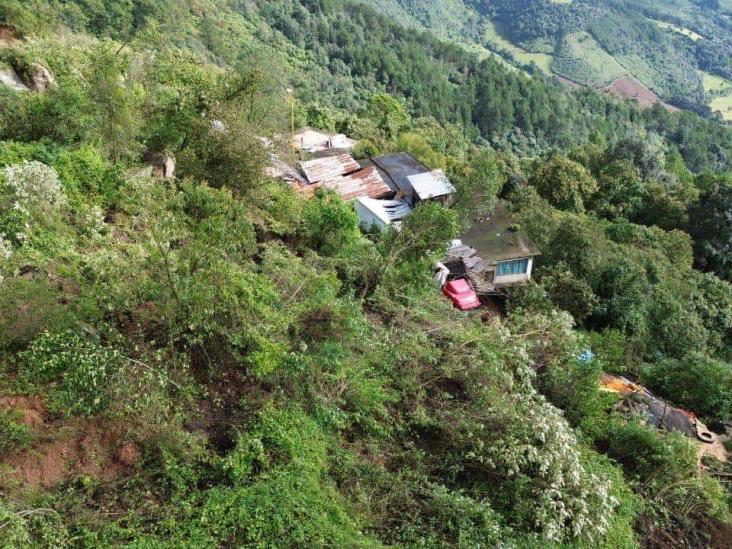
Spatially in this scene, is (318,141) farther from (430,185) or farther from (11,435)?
(11,435)

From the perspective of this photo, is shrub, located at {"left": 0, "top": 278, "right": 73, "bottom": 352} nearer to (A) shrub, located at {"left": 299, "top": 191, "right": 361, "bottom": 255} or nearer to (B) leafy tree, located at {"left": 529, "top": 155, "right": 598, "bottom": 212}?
(A) shrub, located at {"left": 299, "top": 191, "right": 361, "bottom": 255}

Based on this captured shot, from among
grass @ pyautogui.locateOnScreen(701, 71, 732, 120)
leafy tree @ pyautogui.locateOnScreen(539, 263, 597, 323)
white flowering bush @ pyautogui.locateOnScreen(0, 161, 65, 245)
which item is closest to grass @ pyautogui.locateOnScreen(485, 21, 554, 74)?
grass @ pyautogui.locateOnScreen(701, 71, 732, 120)

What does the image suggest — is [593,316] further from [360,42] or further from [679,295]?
[360,42]

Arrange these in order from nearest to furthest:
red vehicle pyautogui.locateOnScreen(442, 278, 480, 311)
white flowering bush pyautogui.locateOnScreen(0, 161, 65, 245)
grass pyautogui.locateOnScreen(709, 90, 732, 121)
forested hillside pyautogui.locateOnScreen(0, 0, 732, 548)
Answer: forested hillside pyautogui.locateOnScreen(0, 0, 732, 548)
white flowering bush pyautogui.locateOnScreen(0, 161, 65, 245)
red vehicle pyautogui.locateOnScreen(442, 278, 480, 311)
grass pyautogui.locateOnScreen(709, 90, 732, 121)

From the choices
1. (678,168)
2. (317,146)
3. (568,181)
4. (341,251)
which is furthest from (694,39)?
(341,251)

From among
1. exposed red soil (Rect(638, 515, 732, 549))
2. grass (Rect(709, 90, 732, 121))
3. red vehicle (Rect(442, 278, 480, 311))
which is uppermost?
exposed red soil (Rect(638, 515, 732, 549))

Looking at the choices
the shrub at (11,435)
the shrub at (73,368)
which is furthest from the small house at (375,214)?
the shrub at (11,435)

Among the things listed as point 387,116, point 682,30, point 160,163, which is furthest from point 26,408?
point 682,30
